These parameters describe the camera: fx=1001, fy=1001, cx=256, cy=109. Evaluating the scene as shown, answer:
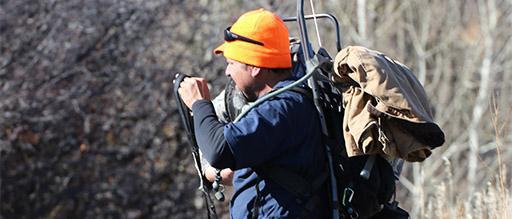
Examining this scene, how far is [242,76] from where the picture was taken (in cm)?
401

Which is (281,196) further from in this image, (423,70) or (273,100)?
(423,70)

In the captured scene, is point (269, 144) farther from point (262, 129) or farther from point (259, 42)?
point (259, 42)

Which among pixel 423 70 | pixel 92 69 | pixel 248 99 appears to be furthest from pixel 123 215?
pixel 423 70

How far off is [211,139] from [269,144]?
22 centimetres

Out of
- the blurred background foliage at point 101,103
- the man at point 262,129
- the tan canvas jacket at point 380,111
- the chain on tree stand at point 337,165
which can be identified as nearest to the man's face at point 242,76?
the man at point 262,129

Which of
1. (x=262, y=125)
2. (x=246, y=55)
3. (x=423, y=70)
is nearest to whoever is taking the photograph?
(x=262, y=125)

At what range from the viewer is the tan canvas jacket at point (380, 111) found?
367cm

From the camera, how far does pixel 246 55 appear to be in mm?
3967

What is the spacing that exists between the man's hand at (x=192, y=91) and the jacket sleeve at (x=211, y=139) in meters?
0.10

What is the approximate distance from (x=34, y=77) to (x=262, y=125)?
403cm

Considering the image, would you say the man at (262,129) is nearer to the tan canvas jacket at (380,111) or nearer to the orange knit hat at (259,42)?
the orange knit hat at (259,42)

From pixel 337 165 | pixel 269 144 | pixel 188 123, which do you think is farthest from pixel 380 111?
pixel 188 123

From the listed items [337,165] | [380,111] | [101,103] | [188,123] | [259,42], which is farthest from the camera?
[101,103]

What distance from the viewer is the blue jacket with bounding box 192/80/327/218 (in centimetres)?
368
